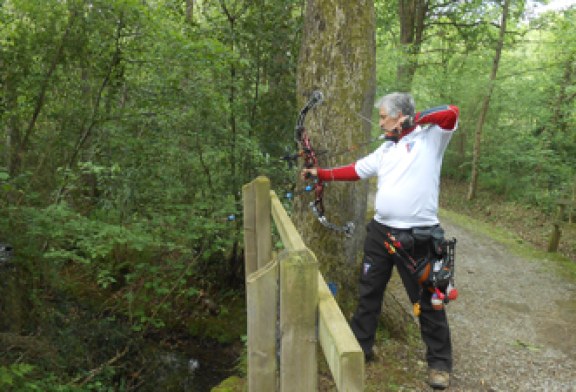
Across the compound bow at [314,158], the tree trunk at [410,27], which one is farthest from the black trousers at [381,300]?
the tree trunk at [410,27]

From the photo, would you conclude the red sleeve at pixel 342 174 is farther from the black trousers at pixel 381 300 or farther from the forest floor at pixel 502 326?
the forest floor at pixel 502 326

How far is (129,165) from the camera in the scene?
5.30 meters

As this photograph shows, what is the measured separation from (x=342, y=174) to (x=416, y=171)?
0.56 metres

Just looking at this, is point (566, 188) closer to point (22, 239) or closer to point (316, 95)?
point (316, 95)

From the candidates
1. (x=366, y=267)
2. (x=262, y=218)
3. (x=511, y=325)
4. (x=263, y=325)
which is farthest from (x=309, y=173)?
(x=511, y=325)

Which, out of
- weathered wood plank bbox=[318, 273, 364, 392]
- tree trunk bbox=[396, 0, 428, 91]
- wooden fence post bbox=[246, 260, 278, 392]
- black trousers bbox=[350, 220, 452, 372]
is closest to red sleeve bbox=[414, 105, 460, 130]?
black trousers bbox=[350, 220, 452, 372]

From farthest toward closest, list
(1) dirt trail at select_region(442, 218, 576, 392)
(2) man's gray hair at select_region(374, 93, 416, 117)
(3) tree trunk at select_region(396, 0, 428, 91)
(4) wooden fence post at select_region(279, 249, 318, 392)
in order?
(3) tree trunk at select_region(396, 0, 428, 91) < (1) dirt trail at select_region(442, 218, 576, 392) < (2) man's gray hair at select_region(374, 93, 416, 117) < (4) wooden fence post at select_region(279, 249, 318, 392)

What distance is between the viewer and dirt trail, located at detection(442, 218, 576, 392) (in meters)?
3.83

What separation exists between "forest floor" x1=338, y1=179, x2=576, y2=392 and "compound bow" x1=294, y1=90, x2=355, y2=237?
3.41 feet

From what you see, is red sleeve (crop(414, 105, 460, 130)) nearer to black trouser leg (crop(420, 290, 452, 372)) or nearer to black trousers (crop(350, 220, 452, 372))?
black trousers (crop(350, 220, 452, 372))

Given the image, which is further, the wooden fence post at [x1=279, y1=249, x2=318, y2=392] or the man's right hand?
the man's right hand

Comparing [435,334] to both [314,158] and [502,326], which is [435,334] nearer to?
[314,158]

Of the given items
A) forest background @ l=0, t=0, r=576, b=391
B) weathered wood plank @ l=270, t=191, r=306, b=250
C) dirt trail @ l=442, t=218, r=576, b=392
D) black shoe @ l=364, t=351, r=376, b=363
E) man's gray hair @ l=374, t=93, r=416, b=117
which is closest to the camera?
weathered wood plank @ l=270, t=191, r=306, b=250

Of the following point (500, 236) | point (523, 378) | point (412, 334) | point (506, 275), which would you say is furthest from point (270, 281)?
point (500, 236)
